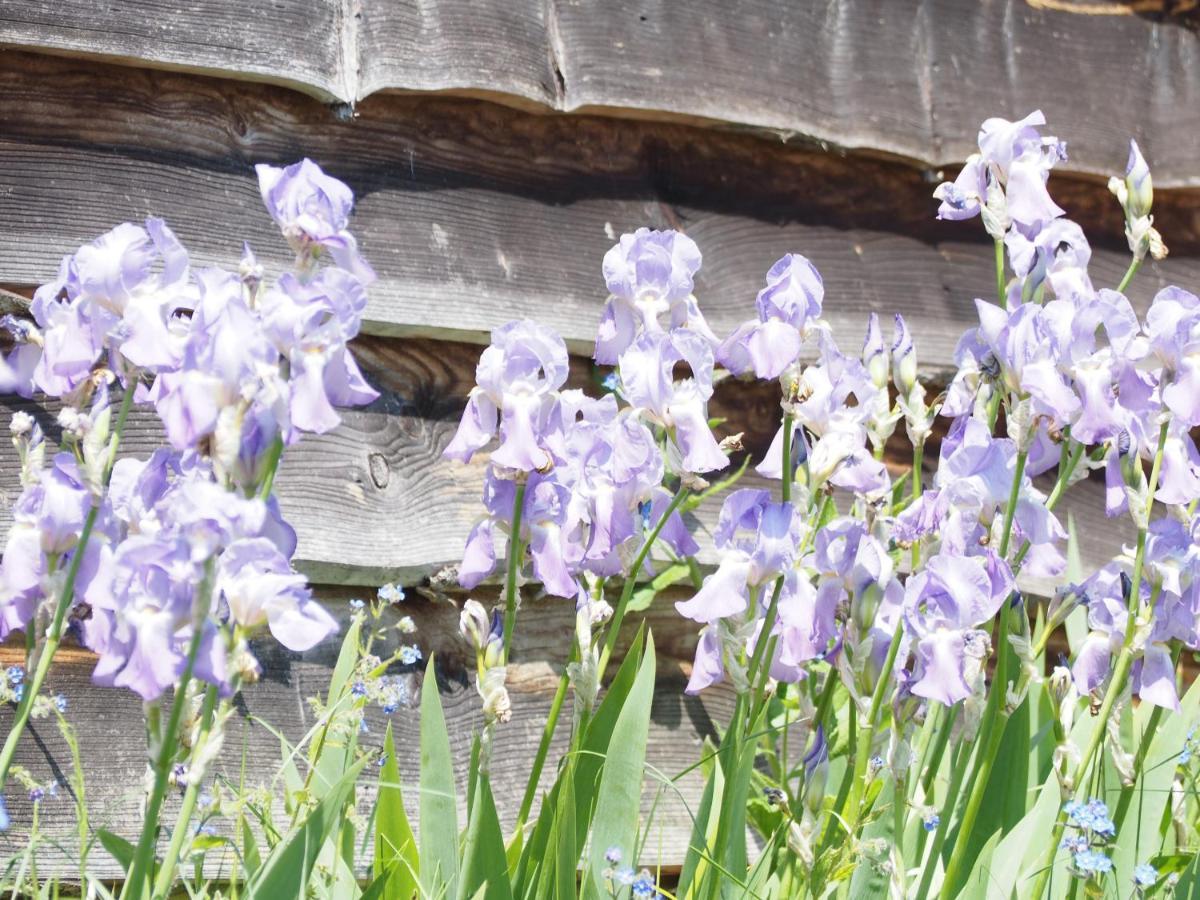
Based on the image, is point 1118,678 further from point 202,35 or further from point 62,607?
point 202,35

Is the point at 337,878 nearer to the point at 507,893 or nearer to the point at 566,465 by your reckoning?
the point at 507,893

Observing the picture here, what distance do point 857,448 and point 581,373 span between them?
1.04 m

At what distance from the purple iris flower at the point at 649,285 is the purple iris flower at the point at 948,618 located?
1.18 ft

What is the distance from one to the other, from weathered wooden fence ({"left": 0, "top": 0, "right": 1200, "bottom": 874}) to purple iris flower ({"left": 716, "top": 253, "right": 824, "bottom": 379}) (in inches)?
31.8

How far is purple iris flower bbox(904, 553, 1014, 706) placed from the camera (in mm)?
1301

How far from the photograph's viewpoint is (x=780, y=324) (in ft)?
4.63

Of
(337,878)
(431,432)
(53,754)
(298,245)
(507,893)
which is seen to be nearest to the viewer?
(298,245)

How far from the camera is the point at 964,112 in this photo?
107 inches

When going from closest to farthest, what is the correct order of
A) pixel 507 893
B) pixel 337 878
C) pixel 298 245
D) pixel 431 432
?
pixel 298 245
pixel 507 893
pixel 337 878
pixel 431 432

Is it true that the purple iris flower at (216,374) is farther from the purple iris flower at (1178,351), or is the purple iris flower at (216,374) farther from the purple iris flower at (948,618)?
the purple iris flower at (1178,351)

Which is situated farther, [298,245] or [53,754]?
[53,754]

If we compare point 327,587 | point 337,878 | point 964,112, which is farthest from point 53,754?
point 964,112

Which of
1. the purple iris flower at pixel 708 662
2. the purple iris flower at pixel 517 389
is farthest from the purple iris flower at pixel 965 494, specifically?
the purple iris flower at pixel 517 389

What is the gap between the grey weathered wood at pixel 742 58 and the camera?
1963 mm
